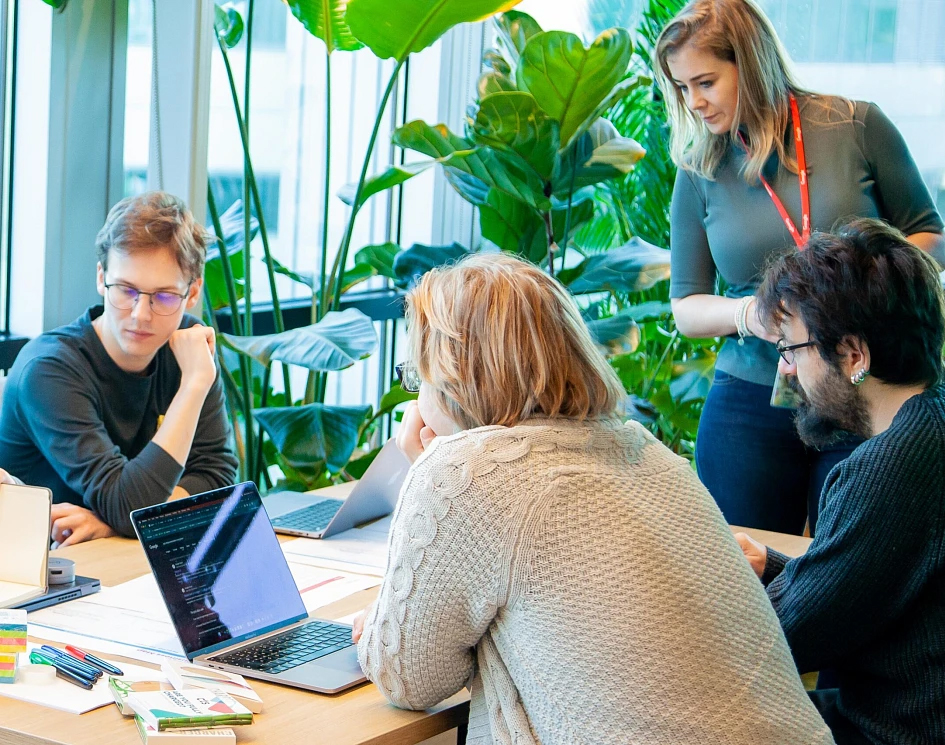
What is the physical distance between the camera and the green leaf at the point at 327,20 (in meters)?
3.13

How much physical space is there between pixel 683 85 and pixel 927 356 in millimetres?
1010

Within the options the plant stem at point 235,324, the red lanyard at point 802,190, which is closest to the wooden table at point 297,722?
the red lanyard at point 802,190

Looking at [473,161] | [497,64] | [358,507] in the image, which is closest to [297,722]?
[358,507]

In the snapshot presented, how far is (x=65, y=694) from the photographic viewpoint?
1.29 meters

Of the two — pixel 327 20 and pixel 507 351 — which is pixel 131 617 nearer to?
pixel 507 351

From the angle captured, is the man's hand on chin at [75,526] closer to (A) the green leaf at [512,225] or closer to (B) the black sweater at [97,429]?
(B) the black sweater at [97,429]

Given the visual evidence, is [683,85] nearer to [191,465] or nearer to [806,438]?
[806,438]

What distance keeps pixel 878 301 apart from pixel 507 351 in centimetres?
59

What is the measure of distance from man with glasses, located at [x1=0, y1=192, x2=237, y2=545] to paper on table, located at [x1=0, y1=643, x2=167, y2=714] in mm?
705

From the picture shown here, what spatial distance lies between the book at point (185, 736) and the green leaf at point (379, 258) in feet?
8.63

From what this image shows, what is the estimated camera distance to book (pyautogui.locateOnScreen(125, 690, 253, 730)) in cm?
118

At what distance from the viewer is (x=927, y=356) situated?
1.58 metres

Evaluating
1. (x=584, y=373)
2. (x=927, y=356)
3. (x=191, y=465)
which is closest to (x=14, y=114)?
(x=191, y=465)

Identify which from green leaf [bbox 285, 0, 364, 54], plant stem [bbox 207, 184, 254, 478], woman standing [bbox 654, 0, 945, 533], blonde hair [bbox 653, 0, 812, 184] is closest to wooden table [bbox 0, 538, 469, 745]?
woman standing [bbox 654, 0, 945, 533]
